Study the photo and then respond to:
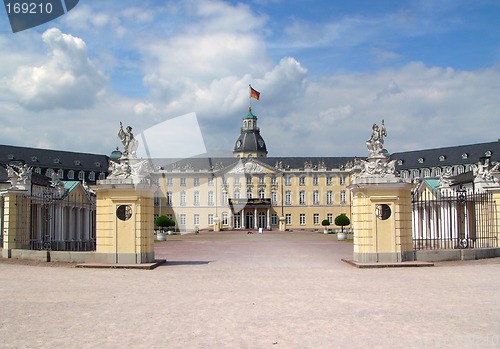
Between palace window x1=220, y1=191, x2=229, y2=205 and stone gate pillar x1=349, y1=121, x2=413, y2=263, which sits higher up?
palace window x1=220, y1=191, x2=229, y2=205

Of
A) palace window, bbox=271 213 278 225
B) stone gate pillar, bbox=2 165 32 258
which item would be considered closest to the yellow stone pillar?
stone gate pillar, bbox=2 165 32 258

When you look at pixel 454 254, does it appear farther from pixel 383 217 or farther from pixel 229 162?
pixel 229 162

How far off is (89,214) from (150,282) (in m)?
25.2

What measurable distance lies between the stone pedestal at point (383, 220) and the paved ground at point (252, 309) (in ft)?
6.67

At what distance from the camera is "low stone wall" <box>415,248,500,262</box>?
2014 cm

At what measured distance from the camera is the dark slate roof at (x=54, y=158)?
263ft

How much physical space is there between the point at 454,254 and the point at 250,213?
75.8 m

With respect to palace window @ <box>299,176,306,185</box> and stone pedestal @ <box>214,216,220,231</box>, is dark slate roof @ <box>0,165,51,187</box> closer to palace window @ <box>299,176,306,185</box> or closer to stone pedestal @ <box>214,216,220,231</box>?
stone pedestal @ <box>214,216,220,231</box>

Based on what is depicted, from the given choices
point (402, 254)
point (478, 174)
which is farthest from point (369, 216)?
point (478, 174)

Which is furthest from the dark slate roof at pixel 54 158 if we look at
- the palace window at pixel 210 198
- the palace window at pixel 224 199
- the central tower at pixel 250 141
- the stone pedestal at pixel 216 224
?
the central tower at pixel 250 141

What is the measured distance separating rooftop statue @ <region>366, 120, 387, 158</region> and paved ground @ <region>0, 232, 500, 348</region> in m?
4.99

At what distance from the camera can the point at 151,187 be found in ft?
65.8

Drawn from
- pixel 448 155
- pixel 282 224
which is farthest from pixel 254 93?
pixel 448 155

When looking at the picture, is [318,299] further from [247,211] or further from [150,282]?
[247,211]
